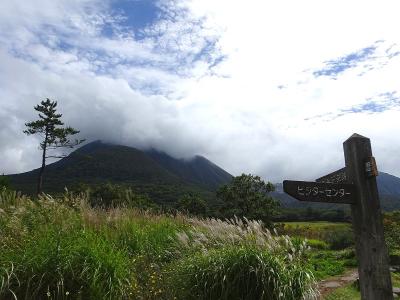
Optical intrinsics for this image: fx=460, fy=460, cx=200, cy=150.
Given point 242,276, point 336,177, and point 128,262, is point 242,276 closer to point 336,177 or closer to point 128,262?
point 128,262

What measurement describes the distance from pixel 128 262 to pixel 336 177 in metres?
2.95

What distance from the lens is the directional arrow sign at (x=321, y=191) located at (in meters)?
4.21

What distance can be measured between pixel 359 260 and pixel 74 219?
14.4 ft

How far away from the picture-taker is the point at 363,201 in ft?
13.7

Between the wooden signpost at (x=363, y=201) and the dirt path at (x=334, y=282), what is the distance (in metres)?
4.61

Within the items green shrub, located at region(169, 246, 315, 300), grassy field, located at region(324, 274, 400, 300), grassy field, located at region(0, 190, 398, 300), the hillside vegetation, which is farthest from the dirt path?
green shrub, located at region(169, 246, 315, 300)

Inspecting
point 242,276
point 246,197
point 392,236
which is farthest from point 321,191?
point 246,197

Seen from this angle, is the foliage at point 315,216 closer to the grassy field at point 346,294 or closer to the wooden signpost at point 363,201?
the grassy field at point 346,294

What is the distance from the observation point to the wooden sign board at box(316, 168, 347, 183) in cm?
448

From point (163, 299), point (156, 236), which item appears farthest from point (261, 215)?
point (163, 299)

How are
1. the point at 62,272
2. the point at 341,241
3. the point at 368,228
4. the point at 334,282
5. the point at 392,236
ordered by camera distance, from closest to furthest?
the point at 368,228 < the point at 62,272 < the point at 334,282 < the point at 392,236 < the point at 341,241

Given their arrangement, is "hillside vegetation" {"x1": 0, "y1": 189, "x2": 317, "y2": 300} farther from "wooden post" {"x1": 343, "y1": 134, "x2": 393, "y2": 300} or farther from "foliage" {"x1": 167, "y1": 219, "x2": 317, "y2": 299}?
"wooden post" {"x1": 343, "y1": 134, "x2": 393, "y2": 300}

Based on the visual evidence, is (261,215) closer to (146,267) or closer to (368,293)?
(146,267)

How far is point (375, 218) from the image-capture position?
4160 millimetres
